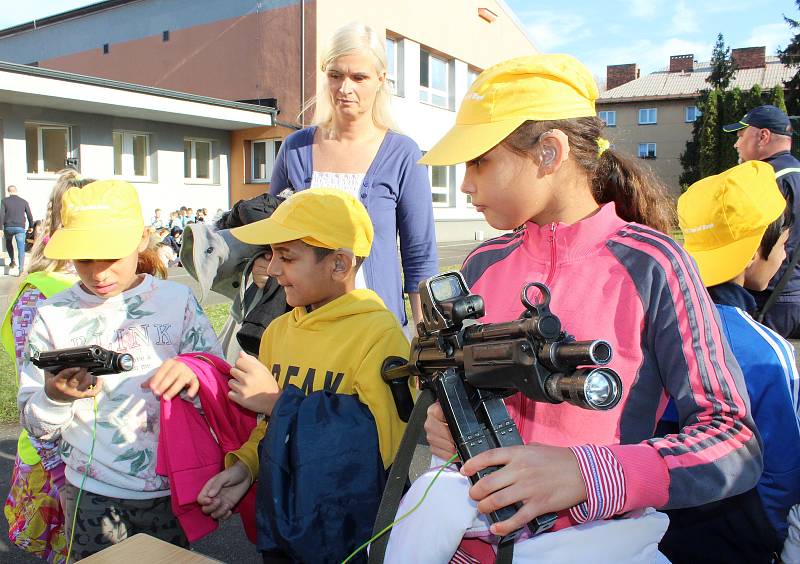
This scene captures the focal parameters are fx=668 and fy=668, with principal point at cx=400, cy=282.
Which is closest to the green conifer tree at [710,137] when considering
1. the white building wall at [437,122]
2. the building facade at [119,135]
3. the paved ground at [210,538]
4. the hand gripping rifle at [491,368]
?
the white building wall at [437,122]

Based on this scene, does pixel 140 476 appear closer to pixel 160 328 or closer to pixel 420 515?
pixel 160 328

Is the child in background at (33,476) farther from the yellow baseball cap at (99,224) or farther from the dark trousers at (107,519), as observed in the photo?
the dark trousers at (107,519)

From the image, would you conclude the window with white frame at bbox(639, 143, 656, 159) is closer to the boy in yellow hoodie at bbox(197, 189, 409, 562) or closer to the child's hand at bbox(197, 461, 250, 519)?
the boy in yellow hoodie at bbox(197, 189, 409, 562)

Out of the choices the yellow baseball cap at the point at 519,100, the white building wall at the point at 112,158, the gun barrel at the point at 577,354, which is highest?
the white building wall at the point at 112,158

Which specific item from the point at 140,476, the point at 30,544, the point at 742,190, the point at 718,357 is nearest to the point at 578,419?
the point at 718,357

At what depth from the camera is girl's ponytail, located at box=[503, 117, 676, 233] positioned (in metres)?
1.75

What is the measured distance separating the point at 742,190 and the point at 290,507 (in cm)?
196

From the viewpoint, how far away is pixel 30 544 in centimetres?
313

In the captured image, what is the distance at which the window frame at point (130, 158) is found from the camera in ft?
67.1

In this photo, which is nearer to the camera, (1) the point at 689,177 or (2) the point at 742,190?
(2) the point at 742,190

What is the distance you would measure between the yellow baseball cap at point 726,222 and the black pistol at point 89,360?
79.4 inches

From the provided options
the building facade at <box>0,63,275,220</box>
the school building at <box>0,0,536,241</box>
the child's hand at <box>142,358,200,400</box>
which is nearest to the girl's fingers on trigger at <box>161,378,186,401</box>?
the child's hand at <box>142,358,200,400</box>

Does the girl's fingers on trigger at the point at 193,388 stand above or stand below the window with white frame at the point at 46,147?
below

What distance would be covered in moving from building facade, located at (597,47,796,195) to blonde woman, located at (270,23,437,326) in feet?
168
